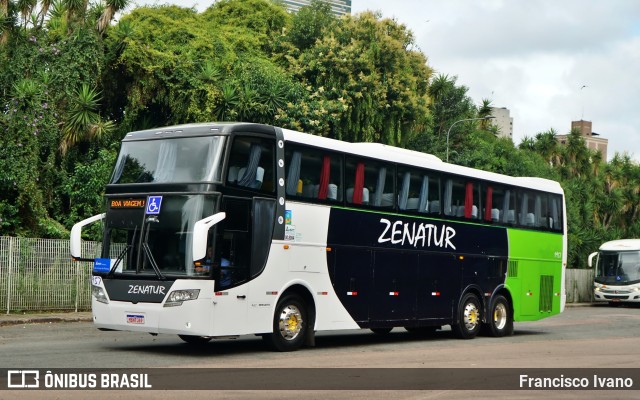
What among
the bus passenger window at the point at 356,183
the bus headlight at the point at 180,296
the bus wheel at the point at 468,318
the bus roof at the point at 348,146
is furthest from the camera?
the bus wheel at the point at 468,318

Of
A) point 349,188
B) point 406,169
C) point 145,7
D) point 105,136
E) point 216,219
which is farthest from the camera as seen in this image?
point 145,7

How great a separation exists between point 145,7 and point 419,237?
→ 83.4 ft

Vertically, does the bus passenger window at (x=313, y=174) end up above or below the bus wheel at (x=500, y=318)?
above

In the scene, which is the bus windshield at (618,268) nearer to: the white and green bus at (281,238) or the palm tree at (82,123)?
the white and green bus at (281,238)

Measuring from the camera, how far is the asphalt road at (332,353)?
1221 cm

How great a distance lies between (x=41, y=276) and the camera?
24.7 m

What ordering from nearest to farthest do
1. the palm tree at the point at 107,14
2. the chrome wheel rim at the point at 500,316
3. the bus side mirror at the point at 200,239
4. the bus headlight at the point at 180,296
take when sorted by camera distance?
the bus side mirror at the point at 200,239
the bus headlight at the point at 180,296
the chrome wheel rim at the point at 500,316
the palm tree at the point at 107,14

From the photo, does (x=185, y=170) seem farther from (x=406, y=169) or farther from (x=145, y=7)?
(x=145, y=7)

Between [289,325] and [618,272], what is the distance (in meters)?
35.6

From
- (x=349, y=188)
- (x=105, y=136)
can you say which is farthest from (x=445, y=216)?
(x=105, y=136)

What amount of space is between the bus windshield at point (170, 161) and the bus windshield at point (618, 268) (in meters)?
37.2

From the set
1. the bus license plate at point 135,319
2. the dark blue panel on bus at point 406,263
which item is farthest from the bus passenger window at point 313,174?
the bus license plate at point 135,319

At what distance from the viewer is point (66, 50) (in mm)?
32250

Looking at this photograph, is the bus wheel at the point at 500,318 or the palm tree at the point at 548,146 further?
the palm tree at the point at 548,146
